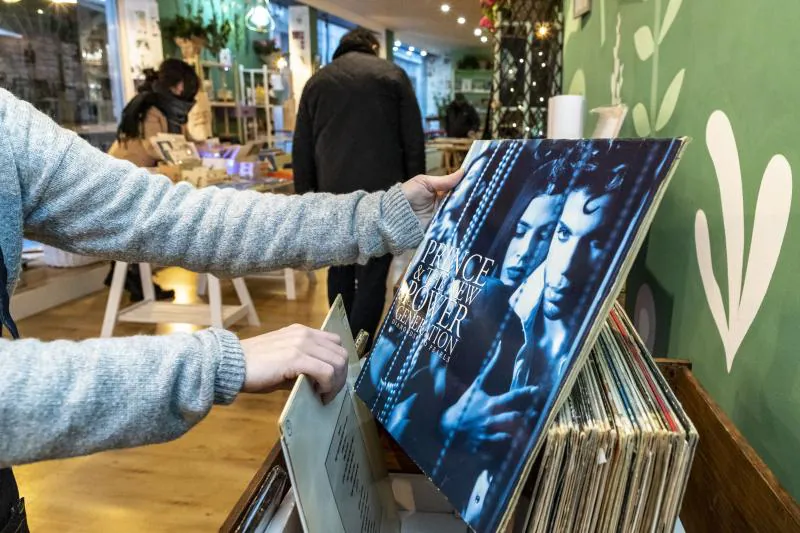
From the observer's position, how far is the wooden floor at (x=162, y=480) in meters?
1.76

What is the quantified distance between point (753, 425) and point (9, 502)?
94 centimetres

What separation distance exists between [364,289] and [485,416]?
216cm

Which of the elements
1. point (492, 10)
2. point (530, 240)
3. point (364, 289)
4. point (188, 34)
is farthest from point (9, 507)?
point (188, 34)

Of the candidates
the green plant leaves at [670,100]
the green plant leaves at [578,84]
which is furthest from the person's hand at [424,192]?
the green plant leaves at [578,84]

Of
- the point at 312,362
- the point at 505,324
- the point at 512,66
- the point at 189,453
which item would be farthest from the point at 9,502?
the point at 512,66

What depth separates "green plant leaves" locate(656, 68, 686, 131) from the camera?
3.59 ft

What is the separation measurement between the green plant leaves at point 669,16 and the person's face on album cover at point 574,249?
71cm

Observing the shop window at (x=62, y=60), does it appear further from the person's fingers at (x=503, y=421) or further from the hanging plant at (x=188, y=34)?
the person's fingers at (x=503, y=421)

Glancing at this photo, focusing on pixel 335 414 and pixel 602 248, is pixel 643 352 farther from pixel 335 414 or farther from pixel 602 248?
pixel 335 414

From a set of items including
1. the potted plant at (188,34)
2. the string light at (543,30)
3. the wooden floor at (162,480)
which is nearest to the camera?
the wooden floor at (162,480)

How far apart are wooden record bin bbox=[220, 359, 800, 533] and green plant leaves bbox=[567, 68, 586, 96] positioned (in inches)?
62.5

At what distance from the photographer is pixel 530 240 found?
644 mm

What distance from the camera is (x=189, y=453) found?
211 cm

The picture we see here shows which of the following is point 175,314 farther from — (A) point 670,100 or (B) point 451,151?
(B) point 451,151
